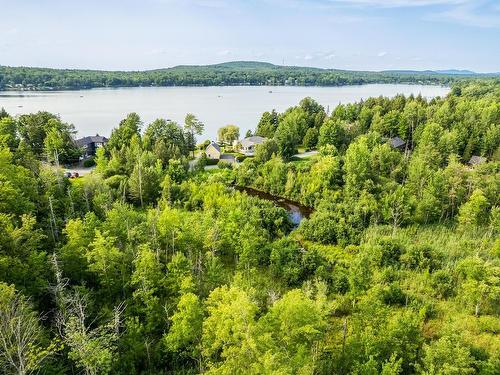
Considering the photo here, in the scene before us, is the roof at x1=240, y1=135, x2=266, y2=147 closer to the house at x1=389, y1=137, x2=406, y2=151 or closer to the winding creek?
the winding creek

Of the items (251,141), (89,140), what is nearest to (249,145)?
(251,141)

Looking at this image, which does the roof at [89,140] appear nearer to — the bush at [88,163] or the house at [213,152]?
the bush at [88,163]

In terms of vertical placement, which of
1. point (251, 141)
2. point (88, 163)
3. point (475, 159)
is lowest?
point (475, 159)

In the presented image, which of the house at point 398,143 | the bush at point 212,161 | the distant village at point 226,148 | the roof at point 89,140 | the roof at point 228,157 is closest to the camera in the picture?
the distant village at point 226,148

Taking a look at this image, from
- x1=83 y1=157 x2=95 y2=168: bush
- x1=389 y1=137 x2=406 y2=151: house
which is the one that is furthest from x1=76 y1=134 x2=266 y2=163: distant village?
x1=389 y1=137 x2=406 y2=151: house

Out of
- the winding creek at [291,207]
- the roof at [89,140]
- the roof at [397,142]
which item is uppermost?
the roof at [89,140]

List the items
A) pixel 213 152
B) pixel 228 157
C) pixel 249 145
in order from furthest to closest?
pixel 249 145 < pixel 228 157 < pixel 213 152

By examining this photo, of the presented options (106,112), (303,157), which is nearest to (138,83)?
(106,112)

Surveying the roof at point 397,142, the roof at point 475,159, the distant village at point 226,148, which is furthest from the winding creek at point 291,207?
the roof at point 475,159

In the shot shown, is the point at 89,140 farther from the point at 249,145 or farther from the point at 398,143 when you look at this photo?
the point at 398,143
